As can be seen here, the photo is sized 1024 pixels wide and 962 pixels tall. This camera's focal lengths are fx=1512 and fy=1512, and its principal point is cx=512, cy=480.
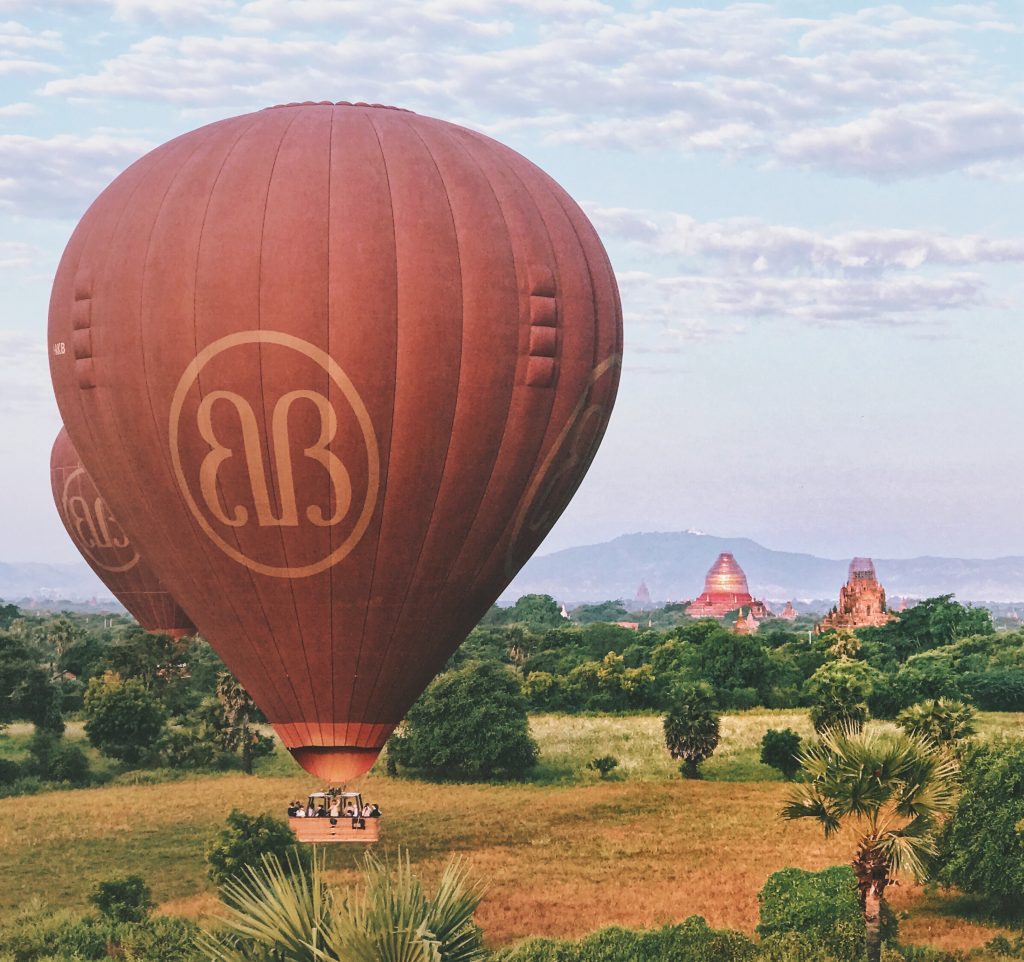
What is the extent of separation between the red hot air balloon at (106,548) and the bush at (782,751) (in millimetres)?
23892

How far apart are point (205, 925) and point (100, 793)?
83.4ft

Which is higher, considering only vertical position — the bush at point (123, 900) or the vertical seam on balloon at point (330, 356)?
the vertical seam on balloon at point (330, 356)

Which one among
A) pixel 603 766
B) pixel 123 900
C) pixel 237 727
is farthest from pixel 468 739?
pixel 123 900

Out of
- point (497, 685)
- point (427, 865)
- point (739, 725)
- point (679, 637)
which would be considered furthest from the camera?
point (679, 637)

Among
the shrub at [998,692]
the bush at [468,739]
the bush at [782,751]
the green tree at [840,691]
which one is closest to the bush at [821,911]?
the green tree at [840,691]

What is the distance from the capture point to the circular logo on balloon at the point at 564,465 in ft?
89.0

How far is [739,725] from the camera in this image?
238 feet

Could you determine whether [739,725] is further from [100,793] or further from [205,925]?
[205,925]

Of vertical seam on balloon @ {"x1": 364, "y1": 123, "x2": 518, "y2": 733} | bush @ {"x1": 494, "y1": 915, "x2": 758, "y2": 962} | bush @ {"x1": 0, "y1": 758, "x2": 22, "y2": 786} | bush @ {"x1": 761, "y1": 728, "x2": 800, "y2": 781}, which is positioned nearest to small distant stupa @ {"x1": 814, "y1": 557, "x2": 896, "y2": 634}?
bush @ {"x1": 761, "y1": 728, "x2": 800, "y2": 781}

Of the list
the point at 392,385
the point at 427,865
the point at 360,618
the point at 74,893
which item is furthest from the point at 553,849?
the point at 392,385

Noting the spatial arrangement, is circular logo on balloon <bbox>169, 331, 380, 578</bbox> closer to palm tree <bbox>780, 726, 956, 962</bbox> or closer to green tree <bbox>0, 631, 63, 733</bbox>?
palm tree <bbox>780, 726, 956, 962</bbox>

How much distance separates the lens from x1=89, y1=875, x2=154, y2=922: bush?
1438 inches

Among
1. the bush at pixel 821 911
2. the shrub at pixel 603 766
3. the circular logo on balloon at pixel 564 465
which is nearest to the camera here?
the circular logo on balloon at pixel 564 465

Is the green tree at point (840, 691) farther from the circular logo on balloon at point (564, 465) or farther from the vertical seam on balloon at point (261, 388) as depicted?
the vertical seam on balloon at point (261, 388)
